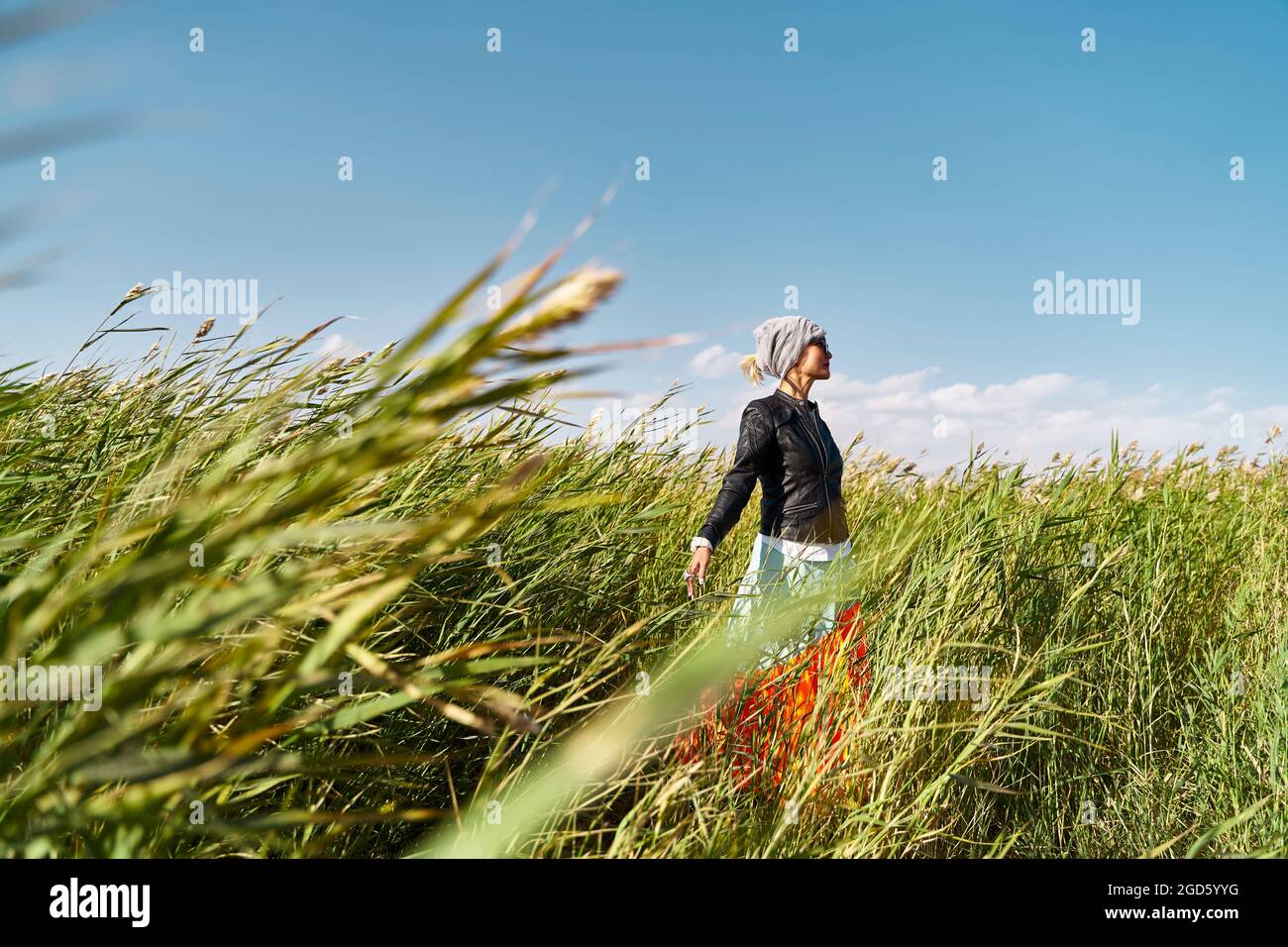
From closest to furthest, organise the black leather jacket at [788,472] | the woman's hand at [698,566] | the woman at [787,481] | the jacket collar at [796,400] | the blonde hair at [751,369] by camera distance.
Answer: the woman at [787,481] < the woman's hand at [698,566] < the black leather jacket at [788,472] < the jacket collar at [796,400] < the blonde hair at [751,369]

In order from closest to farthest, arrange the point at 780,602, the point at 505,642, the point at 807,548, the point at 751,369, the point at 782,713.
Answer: the point at 505,642, the point at 782,713, the point at 780,602, the point at 807,548, the point at 751,369

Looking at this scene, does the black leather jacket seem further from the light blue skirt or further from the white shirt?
the light blue skirt

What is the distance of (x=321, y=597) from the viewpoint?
34.9 inches

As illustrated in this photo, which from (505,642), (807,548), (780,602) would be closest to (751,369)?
(807,548)

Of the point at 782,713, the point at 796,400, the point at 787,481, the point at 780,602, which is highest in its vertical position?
the point at 796,400

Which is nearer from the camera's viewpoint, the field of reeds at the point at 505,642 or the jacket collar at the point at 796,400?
the field of reeds at the point at 505,642

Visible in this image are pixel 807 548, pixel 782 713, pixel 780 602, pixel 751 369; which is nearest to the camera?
pixel 782 713

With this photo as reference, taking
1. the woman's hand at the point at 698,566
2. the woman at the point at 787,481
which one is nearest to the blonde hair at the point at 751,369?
the woman at the point at 787,481

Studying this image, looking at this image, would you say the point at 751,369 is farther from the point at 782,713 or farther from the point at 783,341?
the point at 782,713

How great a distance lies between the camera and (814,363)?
3.42 meters

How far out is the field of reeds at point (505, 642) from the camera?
2.64ft

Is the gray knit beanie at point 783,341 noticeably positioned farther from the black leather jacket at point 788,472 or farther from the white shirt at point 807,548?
the white shirt at point 807,548

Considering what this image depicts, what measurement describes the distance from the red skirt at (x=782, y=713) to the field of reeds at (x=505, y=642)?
0.07 meters

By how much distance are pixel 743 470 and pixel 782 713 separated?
1.37 meters
